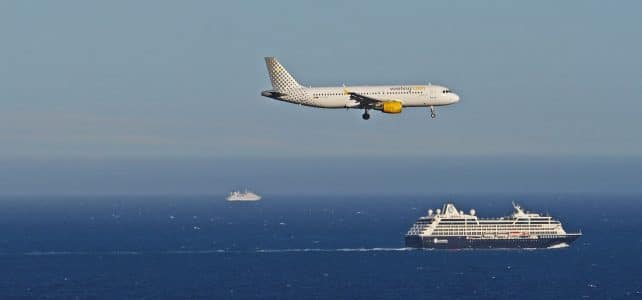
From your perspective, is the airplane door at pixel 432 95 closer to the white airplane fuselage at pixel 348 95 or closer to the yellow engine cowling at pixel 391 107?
the white airplane fuselage at pixel 348 95

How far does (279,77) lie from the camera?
379 ft

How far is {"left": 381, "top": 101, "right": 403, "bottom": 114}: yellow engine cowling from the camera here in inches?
4250

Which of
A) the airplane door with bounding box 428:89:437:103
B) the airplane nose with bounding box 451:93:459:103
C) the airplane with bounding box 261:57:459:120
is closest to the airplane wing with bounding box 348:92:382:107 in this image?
the airplane with bounding box 261:57:459:120

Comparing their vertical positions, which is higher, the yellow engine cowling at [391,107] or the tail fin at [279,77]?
the tail fin at [279,77]

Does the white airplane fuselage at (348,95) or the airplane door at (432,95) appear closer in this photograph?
the white airplane fuselage at (348,95)

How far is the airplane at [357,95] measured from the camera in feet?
358

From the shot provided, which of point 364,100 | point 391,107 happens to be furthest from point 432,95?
point 364,100

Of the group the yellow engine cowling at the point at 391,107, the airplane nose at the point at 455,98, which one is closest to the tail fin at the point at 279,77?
the yellow engine cowling at the point at 391,107

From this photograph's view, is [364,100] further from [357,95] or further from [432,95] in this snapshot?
[432,95]

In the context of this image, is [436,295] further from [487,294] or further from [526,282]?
[526,282]

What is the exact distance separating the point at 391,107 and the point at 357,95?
11.4ft

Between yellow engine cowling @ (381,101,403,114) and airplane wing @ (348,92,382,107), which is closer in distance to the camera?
yellow engine cowling @ (381,101,403,114)

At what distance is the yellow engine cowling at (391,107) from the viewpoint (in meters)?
108

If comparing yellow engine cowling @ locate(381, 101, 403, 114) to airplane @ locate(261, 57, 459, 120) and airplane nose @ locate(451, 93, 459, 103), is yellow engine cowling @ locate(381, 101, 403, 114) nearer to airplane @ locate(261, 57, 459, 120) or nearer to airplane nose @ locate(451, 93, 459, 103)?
airplane @ locate(261, 57, 459, 120)
